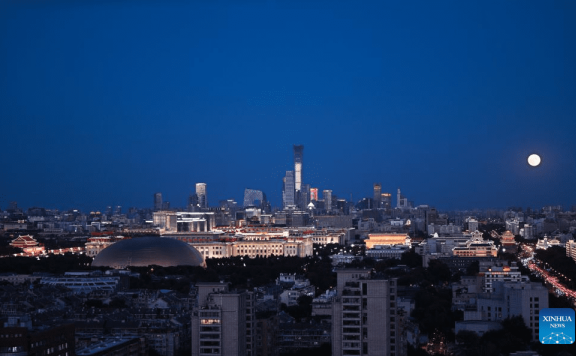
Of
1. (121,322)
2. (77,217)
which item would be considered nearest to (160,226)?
(77,217)

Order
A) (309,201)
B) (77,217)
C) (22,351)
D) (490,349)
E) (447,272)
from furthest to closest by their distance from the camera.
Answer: (309,201) → (77,217) → (447,272) → (490,349) → (22,351)

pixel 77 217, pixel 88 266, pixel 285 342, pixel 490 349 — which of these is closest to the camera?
pixel 490 349

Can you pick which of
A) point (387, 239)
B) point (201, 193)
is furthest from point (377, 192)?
point (387, 239)

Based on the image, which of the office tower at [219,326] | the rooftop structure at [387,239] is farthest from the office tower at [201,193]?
the office tower at [219,326]

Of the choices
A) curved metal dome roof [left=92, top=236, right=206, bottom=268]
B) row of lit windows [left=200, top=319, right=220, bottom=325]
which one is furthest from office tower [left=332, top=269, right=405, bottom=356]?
curved metal dome roof [left=92, top=236, right=206, bottom=268]

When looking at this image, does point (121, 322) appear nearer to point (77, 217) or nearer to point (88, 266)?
point (88, 266)

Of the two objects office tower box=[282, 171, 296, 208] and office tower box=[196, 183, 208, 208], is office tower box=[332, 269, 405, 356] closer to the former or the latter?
office tower box=[196, 183, 208, 208]

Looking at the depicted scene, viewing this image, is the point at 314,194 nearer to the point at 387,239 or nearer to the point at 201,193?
the point at 201,193
